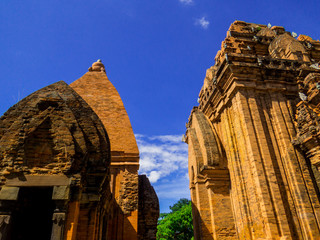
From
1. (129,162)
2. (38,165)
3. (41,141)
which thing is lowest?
(38,165)

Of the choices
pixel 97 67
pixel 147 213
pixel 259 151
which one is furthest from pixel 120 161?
pixel 97 67

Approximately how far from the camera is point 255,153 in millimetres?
8789

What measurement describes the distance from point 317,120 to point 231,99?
3.50 meters

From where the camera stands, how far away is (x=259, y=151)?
893 centimetres

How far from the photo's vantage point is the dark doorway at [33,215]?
6.88 m

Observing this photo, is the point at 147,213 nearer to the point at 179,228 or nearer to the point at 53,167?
the point at 53,167

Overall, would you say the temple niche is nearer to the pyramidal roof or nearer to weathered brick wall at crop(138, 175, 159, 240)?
weathered brick wall at crop(138, 175, 159, 240)

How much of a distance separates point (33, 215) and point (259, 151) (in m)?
8.18

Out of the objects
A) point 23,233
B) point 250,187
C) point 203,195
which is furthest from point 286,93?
point 23,233

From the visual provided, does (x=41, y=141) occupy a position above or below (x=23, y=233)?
above

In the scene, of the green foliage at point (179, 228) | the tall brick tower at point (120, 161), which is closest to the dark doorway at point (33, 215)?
the tall brick tower at point (120, 161)

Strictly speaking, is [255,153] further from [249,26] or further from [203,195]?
[249,26]

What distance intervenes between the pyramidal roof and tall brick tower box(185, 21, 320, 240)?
3625 mm

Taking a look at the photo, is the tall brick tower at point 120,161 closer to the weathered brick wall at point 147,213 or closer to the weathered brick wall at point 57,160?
the weathered brick wall at point 147,213
